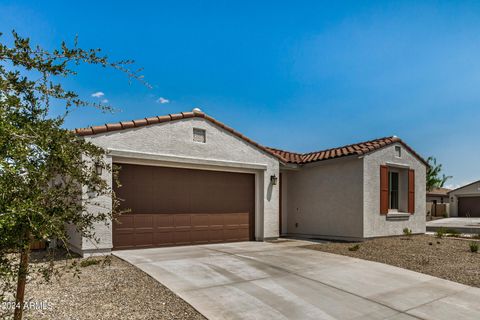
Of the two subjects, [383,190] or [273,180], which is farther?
[383,190]

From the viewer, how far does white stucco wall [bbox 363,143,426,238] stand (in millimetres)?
→ 11523

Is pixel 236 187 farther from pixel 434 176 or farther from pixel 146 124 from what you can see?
pixel 434 176

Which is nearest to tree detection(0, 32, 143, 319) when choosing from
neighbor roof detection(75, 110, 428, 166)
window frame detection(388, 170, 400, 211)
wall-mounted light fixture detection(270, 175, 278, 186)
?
neighbor roof detection(75, 110, 428, 166)

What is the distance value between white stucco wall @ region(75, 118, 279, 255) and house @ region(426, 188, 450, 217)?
26.0 m

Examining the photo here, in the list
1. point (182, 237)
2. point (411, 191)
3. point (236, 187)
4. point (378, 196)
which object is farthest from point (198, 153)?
point (411, 191)

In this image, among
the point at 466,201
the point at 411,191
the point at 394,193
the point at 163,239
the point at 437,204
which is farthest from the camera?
the point at 437,204

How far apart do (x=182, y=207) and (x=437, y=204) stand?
108 feet

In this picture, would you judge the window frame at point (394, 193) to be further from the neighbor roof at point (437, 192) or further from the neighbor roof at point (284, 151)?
the neighbor roof at point (437, 192)

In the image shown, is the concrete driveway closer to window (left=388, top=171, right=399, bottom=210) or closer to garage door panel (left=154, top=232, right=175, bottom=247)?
garage door panel (left=154, top=232, right=175, bottom=247)

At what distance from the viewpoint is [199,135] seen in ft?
32.8

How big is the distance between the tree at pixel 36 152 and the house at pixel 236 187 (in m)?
5.46

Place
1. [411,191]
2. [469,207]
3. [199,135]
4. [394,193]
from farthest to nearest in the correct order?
1. [469,207]
2. [394,193]
3. [411,191]
4. [199,135]

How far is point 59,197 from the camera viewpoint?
8.98 ft

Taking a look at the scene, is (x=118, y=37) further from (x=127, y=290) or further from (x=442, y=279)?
(x=442, y=279)
